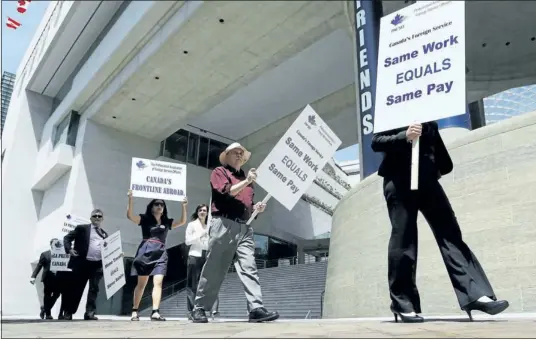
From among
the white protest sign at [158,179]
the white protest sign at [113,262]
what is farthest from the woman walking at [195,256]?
the white protest sign at [158,179]

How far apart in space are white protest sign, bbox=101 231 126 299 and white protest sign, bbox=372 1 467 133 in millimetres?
4561

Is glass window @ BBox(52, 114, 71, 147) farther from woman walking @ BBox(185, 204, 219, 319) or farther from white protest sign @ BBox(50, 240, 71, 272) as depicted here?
woman walking @ BBox(185, 204, 219, 319)

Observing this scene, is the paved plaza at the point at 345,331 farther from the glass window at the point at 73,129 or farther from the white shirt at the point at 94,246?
the glass window at the point at 73,129

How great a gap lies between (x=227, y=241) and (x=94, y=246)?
341 centimetres

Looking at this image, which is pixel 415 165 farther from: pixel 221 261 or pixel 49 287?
pixel 49 287

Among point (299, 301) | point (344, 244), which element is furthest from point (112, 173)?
point (344, 244)

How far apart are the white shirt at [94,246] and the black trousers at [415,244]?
15.1 ft

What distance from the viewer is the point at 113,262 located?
6.24m

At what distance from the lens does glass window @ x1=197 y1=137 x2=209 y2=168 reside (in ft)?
68.5

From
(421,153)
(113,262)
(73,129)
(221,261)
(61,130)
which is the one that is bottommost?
(221,261)

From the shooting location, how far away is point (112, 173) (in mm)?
18062

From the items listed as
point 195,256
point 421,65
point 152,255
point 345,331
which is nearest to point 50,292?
point 195,256

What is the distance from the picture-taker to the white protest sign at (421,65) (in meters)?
2.48

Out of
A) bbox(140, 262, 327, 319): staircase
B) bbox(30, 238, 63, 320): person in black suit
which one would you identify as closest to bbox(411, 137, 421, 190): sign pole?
bbox(30, 238, 63, 320): person in black suit
